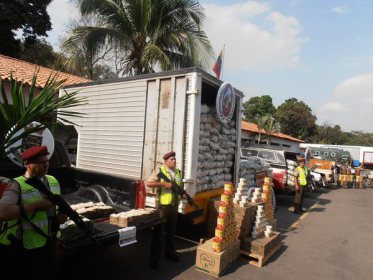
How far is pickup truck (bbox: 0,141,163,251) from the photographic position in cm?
467

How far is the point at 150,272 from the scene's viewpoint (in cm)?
473

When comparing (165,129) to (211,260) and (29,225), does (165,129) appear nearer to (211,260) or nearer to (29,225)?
(211,260)

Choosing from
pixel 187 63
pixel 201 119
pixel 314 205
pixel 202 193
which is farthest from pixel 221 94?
pixel 187 63

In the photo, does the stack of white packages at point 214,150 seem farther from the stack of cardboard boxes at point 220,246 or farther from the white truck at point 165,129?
the stack of cardboard boxes at point 220,246

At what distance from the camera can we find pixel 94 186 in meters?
5.52

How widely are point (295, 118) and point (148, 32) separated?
32.9m

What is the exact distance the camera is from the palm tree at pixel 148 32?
13.3m

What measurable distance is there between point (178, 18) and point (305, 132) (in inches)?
1338

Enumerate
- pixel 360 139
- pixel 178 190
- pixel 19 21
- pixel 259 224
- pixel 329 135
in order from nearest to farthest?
1. pixel 178 190
2. pixel 259 224
3. pixel 19 21
4. pixel 329 135
5. pixel 360 139

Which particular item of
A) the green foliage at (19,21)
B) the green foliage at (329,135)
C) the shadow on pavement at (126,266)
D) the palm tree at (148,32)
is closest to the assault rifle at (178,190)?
the shadow on pavement at (126,266)

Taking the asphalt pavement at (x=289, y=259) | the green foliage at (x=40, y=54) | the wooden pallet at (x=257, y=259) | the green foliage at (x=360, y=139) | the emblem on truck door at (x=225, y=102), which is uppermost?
the green foliage at (x=40, y=54)

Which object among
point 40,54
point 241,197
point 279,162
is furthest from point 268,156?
point 40,54

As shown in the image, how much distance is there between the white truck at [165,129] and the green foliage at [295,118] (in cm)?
3814

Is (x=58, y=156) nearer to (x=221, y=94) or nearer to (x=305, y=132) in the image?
(x=221, y=94)
